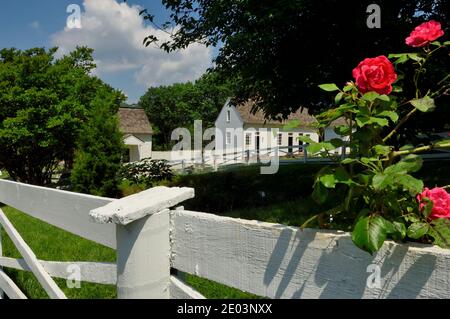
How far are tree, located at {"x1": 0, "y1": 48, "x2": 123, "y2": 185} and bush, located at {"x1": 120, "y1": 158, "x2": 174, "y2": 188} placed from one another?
5.66 meters

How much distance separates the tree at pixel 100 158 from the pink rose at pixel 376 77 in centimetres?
1103

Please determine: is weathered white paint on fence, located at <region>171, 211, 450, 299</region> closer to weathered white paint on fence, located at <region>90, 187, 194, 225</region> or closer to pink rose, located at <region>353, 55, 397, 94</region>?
weathered white paint on fence, located at <region>90, 187, 194, 225</region>

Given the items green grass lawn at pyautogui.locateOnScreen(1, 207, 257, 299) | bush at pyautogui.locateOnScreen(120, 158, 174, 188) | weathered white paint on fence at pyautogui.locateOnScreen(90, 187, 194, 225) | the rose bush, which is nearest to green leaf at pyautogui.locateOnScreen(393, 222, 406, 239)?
the rose bush

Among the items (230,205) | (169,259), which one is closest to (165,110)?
(230,205)

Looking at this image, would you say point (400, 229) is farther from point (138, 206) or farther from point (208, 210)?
point (208, 210)

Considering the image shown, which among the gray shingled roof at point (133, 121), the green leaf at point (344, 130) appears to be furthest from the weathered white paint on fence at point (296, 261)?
the gray shingled roof at point (133, 121)

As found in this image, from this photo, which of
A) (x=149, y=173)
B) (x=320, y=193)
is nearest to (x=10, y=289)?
(x=320, y=193)

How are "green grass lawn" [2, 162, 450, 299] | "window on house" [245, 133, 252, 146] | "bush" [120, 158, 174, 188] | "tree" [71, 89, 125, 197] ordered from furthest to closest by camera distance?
"window on house" [245, 133, 252, 146], "tree" [71, 89, 125, 197], "bush" [120, 158, 174, 188], "green grass lawn" [2, 162, 450, 299]

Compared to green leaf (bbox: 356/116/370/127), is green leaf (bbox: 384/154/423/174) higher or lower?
lower

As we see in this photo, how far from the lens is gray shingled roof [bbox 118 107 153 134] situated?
37.3 meters

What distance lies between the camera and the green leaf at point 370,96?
1053 mm

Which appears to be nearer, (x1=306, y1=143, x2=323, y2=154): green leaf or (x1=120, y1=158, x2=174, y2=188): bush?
(x1=306, y1=143, x2=323, y2=154): green leaf

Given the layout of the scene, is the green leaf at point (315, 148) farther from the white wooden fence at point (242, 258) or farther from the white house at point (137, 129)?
the white house at point (137, 129)

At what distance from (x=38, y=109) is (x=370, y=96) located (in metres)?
16.2
